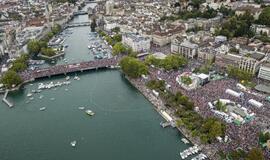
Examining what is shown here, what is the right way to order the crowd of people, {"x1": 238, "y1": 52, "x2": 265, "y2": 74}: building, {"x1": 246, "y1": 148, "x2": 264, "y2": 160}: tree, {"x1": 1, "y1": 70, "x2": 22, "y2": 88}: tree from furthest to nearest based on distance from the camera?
1. {"x1": 1, "y1": 70, "x2": 22, "y2": 88}: tree
2. {"x1": 238, "y1": 52, "x2": 265, "y2": 74}: building
3. the crowd of people
4. {"x1": 246, "y1": 148, "x2": 264, "y2": 160}: tree

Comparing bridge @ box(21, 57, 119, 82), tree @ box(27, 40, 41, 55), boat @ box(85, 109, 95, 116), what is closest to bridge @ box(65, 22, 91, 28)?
tree @ box(27, 40, 41, 55)

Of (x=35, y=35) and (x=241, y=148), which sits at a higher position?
(x=35, y=35)

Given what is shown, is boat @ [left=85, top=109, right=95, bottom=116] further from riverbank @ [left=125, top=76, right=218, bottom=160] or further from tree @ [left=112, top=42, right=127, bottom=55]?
tree @ [left=112, top=42, right=127, bottom=55]

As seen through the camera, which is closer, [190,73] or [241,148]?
[241,148]

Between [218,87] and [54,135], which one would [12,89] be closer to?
[54,135]

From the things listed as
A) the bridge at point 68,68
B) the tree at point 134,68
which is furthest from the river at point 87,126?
the tree at point 134,68

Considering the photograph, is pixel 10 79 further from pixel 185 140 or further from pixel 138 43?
pixel 185 140

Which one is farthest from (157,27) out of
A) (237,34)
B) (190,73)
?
(190,73)
